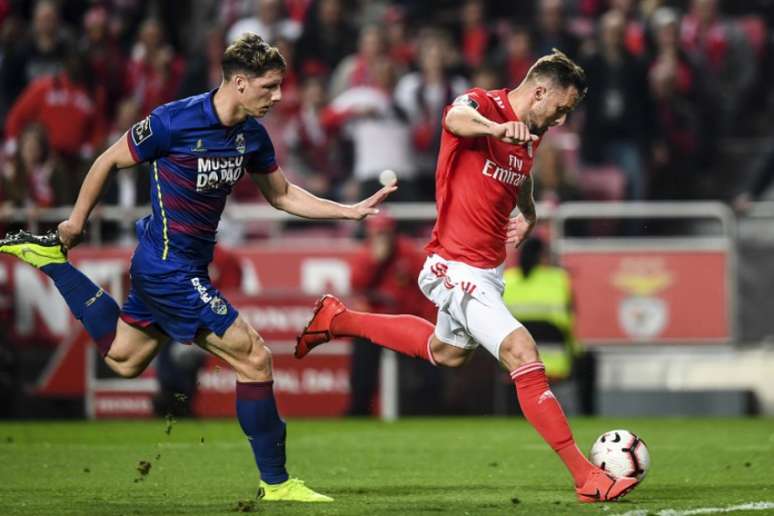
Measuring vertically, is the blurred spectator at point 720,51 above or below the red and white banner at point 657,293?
above

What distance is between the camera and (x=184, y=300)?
8578 mm

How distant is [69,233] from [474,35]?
34.9 feet

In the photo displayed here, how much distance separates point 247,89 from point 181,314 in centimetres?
123

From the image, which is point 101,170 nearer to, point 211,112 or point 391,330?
point 211,112

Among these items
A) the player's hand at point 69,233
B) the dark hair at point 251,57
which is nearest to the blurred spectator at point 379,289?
the player's hand at point 69,233

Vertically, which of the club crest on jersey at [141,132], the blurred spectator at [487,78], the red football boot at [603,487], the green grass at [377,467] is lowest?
the green grass at [377,467]

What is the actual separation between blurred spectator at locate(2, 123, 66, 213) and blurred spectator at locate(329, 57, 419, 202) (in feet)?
9.86

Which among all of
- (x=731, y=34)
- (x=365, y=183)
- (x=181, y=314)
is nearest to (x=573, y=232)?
(x=365, y=183)

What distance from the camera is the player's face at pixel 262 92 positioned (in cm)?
845

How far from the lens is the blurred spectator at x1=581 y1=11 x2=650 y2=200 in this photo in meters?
17.4

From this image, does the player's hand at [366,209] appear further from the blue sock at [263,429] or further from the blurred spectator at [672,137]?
the blurred spectator at [672,137]

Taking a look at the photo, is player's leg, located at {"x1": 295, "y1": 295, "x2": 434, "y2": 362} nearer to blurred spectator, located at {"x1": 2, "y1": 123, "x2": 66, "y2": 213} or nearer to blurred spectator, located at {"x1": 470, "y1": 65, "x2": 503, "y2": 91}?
blurred spectator, located at {"x1": 470, "y1": 65, "x2": 503, "y2": 91}

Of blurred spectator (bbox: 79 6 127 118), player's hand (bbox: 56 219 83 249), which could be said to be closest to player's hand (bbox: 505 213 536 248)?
player's hand (bbox: 56 219 83 249)

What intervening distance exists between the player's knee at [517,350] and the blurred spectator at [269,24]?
10.3 meters
